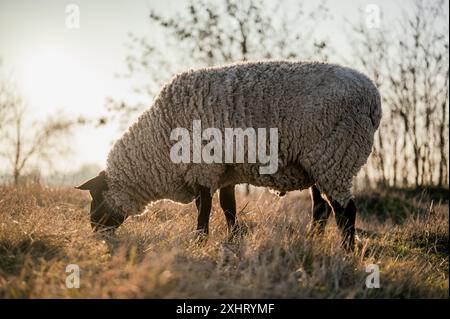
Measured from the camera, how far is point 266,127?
5.74 m

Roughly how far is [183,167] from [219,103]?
884 millimetres

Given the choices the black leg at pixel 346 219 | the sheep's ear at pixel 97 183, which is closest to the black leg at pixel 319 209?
the black leg at pixel 346 219

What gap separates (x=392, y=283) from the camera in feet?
14.1

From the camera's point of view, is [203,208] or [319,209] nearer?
[203,208]

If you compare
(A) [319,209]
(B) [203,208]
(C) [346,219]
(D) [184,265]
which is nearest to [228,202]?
(B) [203,208]

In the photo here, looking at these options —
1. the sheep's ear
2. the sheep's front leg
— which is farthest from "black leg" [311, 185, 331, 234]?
the sheep's ear

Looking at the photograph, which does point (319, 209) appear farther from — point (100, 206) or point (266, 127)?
point (100, 206)

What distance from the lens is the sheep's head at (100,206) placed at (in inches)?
247

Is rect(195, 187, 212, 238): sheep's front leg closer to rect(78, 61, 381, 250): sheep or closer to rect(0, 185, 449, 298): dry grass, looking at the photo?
rect(78, 61, 381, 250): sheep

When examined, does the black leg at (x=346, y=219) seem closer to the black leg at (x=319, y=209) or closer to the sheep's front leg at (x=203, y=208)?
the black leg at (x=319, y=209)

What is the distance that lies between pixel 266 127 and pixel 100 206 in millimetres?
2329

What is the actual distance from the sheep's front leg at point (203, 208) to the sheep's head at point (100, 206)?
118 cm
